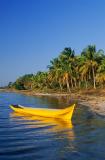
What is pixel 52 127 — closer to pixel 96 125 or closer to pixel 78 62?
pixel 96 125

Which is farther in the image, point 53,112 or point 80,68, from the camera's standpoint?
point 80,68

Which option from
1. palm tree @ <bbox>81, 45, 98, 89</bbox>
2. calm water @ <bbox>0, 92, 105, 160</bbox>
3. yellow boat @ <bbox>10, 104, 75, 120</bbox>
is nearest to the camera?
calm water @ <bbox>0, 92, 105, 160</bbox>

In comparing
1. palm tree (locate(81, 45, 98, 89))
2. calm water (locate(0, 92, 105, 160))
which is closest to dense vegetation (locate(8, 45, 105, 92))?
palm tree (locate(81, 45, 98, 89))

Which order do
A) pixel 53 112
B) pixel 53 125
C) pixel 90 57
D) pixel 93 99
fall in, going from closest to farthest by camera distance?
1. pixel 53 125
2. pixel 53 112
3. pixel 93 99
4. pixel 90 57

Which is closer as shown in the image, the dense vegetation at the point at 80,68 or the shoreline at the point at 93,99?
the shoreline at the point at 93,99

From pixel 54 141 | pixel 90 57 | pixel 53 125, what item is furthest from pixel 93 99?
pixel 54 141

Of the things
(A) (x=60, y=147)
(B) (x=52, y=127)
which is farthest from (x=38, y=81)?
(A) (x=60, y=147)

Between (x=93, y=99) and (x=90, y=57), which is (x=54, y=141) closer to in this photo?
(x=93, y=99)

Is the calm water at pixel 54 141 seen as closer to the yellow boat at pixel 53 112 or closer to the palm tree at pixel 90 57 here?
the yellow boat at pixel 53 112

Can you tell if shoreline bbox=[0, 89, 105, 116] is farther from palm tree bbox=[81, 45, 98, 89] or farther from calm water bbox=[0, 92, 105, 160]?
calm water bbox=[0, 92, 105, 160]

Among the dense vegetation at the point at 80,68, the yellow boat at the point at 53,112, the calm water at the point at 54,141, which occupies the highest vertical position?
the dense vegetation at the point at 80,68

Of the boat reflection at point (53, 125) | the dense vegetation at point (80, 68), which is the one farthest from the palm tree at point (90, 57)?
the boat reflection at point (53, 125)

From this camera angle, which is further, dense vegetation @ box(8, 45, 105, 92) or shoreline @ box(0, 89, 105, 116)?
dense vegetation @ box(8, 45, 105, 92)

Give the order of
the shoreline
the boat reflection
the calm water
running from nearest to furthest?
the calm water → the boat reflection → the shoreline
